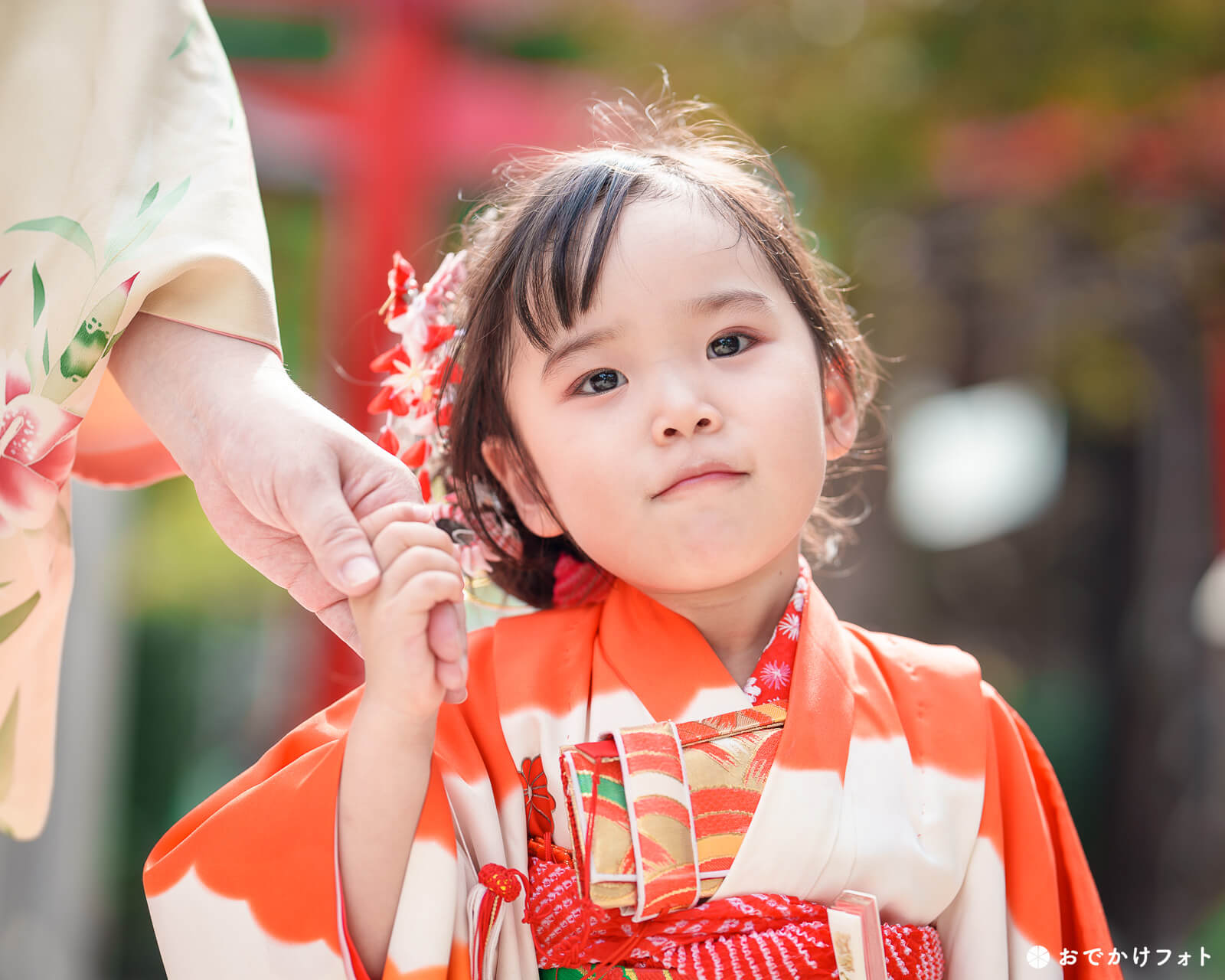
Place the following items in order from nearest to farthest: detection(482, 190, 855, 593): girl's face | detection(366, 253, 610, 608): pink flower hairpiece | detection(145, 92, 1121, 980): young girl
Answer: detection(145, 92, 1121, 980): young girl < detection(482, 190, 855, 593): girl's face < detection(366, 253, 610, 608): pink flower hairpiece

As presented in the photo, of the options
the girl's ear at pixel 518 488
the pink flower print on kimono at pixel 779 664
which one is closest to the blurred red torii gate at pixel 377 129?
the girl's ear at pixel 518 488

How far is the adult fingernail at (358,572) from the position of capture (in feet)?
3.24

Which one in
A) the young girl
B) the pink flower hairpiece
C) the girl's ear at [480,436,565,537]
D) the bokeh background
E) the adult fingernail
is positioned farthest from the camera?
the bokeh background

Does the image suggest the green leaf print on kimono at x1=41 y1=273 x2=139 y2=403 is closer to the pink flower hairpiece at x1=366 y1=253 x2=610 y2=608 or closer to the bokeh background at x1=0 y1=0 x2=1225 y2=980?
the pink flower hairpiece at x1=366 y1=253 x2=610 y2=608

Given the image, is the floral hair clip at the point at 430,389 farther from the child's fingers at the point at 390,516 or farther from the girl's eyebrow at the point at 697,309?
the child's fingers at the point at 390,516

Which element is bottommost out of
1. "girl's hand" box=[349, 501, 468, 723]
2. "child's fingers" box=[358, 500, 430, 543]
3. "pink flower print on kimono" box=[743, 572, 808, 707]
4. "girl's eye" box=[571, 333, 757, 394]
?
"pink flower print on kimono" box=[743, 572, 808, 707]

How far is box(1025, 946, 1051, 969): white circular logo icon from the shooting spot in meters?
1.26

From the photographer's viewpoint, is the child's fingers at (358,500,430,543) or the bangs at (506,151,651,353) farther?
the bangs at (506,151,651,353)

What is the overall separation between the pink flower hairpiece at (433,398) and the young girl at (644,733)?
75mm

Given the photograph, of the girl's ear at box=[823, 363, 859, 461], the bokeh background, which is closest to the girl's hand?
the girl's ear at box=[823, 363, 859, 461]

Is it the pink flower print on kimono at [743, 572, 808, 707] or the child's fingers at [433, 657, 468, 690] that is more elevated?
the child's fingers at [433, 657, 468, 690]

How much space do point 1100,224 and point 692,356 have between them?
3.09 metres

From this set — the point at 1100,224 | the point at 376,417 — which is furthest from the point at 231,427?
the point at 1100,224

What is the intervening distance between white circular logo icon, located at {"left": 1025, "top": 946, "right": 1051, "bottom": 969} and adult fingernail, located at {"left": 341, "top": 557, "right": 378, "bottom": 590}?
0.84m
